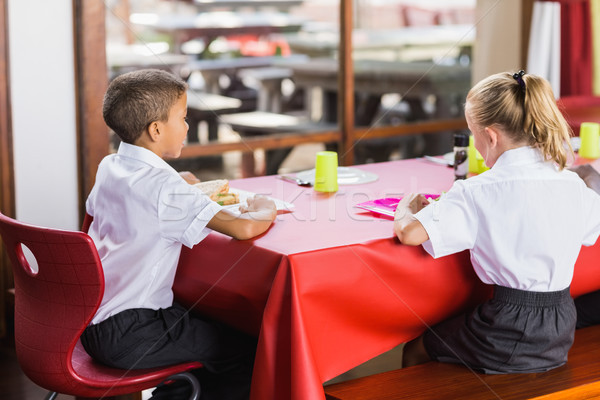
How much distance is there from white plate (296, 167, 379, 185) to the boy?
1.46 ft

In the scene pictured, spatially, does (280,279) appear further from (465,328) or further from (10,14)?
(10,14)

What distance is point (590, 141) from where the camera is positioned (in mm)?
2488

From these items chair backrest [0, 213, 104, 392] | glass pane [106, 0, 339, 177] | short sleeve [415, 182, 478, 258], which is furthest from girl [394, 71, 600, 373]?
glass pane [106, 0, 339, 177]

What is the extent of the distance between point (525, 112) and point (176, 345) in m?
0.88

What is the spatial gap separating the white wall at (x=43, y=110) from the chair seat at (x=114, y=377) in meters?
1.32

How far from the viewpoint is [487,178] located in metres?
1.69

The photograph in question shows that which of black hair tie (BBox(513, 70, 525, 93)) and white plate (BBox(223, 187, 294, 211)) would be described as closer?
black hair tie (BBox(513, 70, 525, 93))

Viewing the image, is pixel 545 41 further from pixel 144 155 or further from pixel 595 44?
pixel 144 155

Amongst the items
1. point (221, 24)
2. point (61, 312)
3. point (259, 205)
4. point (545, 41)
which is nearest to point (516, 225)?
point (259, 205)

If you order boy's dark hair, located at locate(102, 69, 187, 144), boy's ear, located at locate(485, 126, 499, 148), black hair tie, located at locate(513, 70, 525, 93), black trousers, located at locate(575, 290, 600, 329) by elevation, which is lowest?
black trousers, located at locate(575, 290, 600, 329)

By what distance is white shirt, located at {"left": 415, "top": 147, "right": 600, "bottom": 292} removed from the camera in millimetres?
1662

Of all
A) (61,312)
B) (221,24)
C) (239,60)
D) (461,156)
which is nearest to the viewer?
(61,312)

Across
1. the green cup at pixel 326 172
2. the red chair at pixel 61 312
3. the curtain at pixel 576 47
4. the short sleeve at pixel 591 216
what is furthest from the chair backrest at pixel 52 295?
the curtain at pixel 576 47

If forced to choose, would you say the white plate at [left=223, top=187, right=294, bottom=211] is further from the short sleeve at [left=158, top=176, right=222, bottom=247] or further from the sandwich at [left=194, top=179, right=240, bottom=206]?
the short sleeve at [left=158, top=176, right=222, bottom=247]
